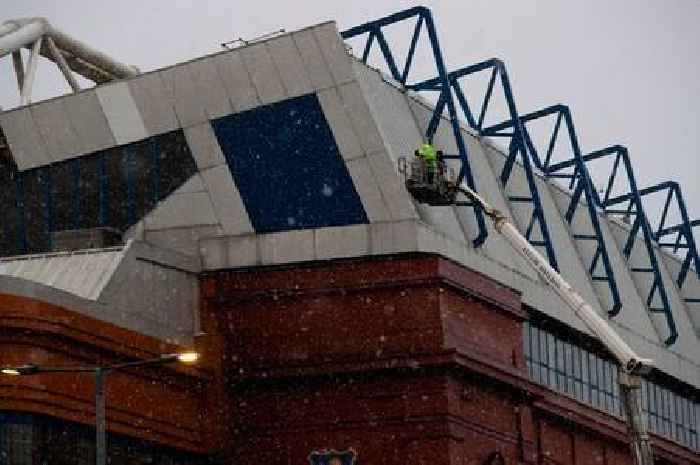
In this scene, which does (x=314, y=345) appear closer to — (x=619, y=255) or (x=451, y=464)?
(x=451, y=464)

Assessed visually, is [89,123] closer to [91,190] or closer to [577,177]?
[91,190]

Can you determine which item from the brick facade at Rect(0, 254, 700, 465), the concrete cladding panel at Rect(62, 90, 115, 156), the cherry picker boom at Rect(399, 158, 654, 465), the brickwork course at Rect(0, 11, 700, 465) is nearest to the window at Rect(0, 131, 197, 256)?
the brickwork course at Rect(0, 11, 700, 465)

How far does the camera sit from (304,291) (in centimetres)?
5469

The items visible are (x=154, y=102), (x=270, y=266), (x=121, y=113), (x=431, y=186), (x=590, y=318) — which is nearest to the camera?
(x=590, y=318)

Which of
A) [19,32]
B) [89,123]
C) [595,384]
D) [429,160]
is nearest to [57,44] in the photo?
[19,32]

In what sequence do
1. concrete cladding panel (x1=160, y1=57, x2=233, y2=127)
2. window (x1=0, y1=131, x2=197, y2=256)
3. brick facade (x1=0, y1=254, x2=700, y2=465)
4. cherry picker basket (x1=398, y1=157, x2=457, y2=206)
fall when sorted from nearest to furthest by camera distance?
1. cherry picker basket (x1=398, y1=157, x2=457, y2=206)
2. brick facade (x1=0, y1=254, x2=700, y2=465)
3. concrete cladding panel (x1=160, y1=57, x2=233, y2=127)
4. window (x1=0, y1=131, x2=197, y2=256)

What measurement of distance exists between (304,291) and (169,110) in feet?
25.6

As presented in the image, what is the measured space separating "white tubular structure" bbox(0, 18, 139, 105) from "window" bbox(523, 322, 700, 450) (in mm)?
20118

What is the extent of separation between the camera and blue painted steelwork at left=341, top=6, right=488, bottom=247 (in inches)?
2341

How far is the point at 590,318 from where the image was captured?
128 ft

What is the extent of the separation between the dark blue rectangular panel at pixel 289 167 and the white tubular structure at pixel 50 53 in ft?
38.6

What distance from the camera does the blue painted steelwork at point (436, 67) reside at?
5947 cm

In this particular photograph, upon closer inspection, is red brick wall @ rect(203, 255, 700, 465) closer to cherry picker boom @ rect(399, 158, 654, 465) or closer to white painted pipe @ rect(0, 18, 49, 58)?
cherry picker boom @ rect(399, 158, 654, 465)

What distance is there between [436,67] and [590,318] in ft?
74.6
